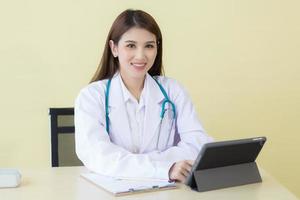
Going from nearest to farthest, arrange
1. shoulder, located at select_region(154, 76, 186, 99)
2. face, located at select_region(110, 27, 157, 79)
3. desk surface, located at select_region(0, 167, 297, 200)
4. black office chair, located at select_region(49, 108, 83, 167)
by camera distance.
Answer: desk surface, located at select_region(0, 167, 297, 200) < face, located at select_region(110, 27, 157, 79) < shoulder, located at select_region(154, 76, 186, 99) < black office chair, located at select_region(49, 108, 83, 167)

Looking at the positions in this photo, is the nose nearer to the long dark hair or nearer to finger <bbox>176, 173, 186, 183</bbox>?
the long dark hair

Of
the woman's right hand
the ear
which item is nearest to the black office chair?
the ear

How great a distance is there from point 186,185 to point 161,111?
0.44m

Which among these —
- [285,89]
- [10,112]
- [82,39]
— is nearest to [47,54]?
[82,39]

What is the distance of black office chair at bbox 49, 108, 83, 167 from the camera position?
2.15 m

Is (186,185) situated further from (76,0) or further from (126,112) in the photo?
(76,0)

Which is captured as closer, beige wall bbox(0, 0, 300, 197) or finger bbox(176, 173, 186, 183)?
finger bbox(176, 173, 186, 183)

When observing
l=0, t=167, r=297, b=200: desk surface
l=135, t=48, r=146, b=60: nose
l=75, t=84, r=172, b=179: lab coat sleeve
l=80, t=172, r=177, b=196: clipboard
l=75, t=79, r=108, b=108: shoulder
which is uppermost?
l=135, t=48, r=146, b=60: nose

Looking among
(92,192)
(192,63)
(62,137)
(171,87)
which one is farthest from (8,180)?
(192,63)

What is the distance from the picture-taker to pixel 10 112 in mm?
2836

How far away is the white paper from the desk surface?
2 cm

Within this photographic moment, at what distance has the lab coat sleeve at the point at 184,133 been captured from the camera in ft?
5.82

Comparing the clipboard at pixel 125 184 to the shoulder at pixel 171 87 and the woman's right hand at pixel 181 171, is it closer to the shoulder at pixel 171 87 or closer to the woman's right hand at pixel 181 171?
the woman's right hand at pixel 181 171

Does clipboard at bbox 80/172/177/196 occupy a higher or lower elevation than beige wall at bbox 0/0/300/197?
lower
